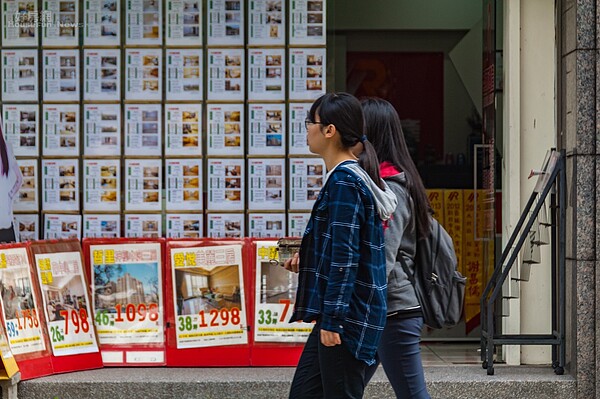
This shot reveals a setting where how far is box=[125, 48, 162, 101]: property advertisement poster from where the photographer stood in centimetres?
759

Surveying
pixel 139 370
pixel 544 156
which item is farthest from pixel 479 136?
pixel 139 370

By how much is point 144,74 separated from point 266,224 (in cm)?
135

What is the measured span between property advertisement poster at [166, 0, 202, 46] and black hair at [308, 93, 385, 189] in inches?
128

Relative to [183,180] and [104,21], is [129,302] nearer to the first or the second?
[183,180]

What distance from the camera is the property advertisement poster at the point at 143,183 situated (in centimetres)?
757

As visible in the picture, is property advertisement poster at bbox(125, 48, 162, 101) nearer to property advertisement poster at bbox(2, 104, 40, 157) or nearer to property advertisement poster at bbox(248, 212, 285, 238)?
property advertisement poster at bbox(2, 104, 40, 157)

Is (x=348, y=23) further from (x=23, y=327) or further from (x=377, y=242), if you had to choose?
(x=377, y=242)

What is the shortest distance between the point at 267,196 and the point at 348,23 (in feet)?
9.77

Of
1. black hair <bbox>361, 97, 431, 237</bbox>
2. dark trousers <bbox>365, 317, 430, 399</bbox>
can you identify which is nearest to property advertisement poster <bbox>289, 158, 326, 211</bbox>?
black hair <bbox>361, 97, 431, 237</bbox>

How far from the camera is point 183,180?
24.9 feet

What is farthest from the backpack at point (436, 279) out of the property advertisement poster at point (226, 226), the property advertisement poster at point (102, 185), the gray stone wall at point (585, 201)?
the property advertisement poster at point (102, 185)

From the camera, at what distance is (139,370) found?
723 cm

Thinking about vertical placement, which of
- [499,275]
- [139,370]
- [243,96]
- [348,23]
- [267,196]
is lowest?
[139,370]

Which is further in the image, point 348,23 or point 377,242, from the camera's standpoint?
point 348,23
